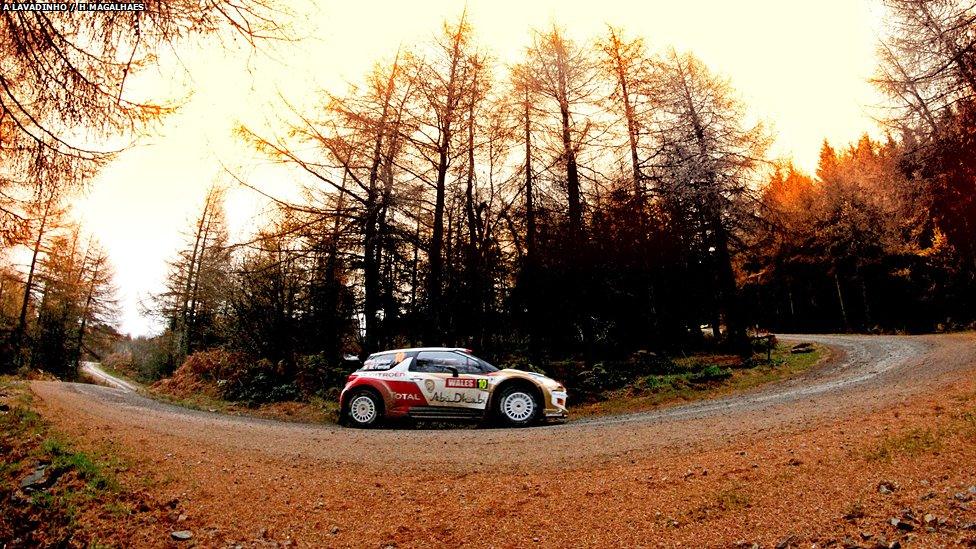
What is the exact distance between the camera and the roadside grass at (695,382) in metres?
12.1

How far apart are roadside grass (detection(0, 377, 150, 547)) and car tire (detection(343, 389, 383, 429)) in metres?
4.76

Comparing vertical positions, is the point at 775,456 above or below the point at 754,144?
below

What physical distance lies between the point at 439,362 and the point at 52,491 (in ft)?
21.2

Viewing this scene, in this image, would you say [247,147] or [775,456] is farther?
[247,147]

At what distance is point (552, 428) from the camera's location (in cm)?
930

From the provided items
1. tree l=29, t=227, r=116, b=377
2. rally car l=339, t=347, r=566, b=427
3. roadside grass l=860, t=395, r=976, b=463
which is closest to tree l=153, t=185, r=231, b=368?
tree l=29, t=227, r=116, b=377

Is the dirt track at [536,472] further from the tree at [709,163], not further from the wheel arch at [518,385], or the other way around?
the tree at [709,163]

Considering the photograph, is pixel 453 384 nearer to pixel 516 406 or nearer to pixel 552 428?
pixel 516 406

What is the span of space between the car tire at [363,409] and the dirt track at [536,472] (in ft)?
2.21

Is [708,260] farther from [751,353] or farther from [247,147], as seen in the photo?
[247,147]

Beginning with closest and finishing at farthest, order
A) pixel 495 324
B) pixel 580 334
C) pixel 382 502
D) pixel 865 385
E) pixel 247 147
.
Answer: pixel 382 502 → pixel 865 385 → pixel 247 147 → pixel 495 324 → pixel 580 334

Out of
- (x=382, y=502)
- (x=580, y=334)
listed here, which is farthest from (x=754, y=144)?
(x=382, y=502)

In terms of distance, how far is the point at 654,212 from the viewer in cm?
1791

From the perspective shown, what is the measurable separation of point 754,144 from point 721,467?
17.4 meters
